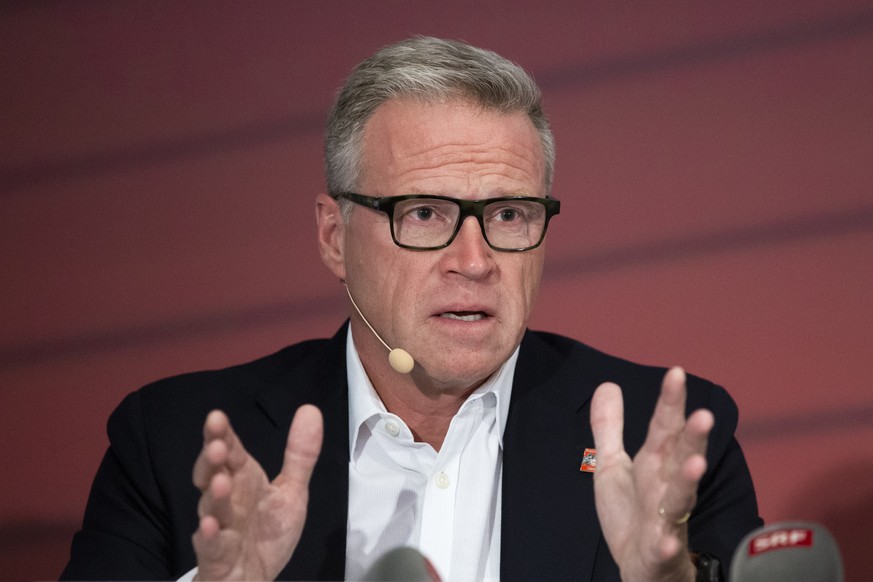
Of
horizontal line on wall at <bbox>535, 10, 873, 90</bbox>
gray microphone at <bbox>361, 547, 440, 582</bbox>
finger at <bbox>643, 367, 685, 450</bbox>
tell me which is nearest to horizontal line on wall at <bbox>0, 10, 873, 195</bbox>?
horizontal line on wall at <bbox>535, 10, 873, 90</bbox>

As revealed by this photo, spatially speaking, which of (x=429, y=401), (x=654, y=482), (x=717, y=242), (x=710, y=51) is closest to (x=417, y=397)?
(x=429, y=401)

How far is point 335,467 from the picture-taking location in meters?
2.08

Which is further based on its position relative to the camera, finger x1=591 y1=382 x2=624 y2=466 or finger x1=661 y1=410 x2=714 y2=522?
finger x1=591 y1=382 x2=624 y2=466

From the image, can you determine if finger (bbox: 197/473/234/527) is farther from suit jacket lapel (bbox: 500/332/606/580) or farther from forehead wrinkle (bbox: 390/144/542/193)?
forehead wrinkle (bbox: 390/144/542/193)

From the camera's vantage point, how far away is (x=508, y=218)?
2100 millimetres

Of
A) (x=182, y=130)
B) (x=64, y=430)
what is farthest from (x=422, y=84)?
(x=64, y=430)

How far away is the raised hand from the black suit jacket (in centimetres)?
39

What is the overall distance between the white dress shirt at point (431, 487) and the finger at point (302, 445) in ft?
1.47

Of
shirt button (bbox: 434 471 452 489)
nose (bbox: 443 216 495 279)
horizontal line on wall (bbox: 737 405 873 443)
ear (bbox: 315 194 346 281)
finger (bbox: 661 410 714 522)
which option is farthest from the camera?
horizontal line on wall (bbox: 737 405 873 443)

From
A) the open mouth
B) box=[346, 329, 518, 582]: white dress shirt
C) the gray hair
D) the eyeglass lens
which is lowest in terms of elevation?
box=[346, 329, 518, 582]: white dress shirt

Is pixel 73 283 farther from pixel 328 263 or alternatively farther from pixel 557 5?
pixel 557 5

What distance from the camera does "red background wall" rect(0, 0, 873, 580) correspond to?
2.67 m

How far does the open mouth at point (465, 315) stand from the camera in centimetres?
200

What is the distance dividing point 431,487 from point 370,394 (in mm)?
222
